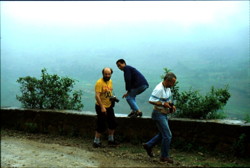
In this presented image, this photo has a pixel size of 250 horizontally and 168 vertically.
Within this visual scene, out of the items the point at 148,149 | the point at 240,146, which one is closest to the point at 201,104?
the point at 240,146

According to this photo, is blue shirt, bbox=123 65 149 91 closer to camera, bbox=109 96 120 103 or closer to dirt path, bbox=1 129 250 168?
camera, bbox=109 96 120 103

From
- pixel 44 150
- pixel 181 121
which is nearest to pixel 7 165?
pixel 44 150

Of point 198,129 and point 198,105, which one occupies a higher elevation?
point 198,105

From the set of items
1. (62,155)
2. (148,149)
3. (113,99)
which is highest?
(113,99)

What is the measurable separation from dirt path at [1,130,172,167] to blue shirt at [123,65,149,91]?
1.50 meters

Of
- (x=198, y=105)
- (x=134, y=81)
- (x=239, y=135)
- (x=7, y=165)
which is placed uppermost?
(x=134, y=81)

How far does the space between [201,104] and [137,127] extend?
163 cm

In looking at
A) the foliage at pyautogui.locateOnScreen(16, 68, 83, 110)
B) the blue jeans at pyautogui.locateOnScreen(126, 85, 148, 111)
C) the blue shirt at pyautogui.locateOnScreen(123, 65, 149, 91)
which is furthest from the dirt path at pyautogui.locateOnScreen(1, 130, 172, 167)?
the blue shirt at pyautogui.locateOnScreen(123, 65, 149, 91)

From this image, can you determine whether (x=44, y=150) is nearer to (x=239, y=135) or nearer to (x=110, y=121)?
(x=110, y=121)

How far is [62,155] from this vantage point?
707cm

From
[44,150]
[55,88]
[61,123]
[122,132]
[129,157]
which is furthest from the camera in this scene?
[55,88]

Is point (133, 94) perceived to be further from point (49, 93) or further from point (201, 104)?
point (49, 93)

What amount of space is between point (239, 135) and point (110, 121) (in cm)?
288

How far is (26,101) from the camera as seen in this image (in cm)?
991
